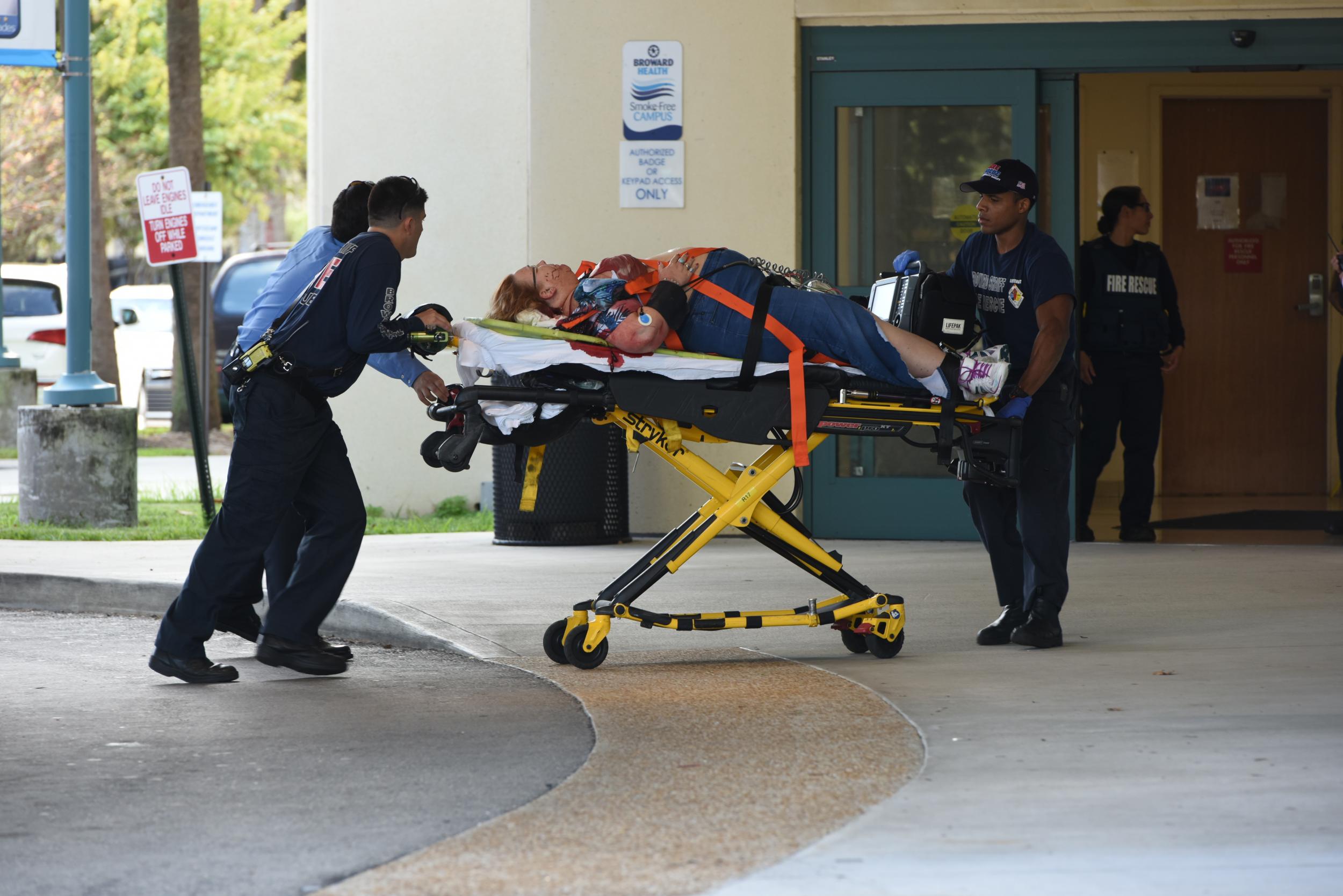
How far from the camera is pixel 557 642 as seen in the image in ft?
21.9

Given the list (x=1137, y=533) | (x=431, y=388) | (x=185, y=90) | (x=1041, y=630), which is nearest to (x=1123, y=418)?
(x=1137, y=533)

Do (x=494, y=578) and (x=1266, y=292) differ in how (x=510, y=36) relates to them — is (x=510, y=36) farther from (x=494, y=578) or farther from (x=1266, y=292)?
(x=1266, y=292)

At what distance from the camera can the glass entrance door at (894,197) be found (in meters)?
10.6

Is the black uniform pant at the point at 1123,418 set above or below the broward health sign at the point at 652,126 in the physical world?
below

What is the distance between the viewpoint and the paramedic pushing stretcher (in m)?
6.39

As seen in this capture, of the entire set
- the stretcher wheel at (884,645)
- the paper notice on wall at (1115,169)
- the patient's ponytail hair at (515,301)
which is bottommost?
the stretcher wheel at (884,645)

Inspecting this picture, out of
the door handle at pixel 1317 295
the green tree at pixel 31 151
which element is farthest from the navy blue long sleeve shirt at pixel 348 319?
the green tree at pixel 31 151

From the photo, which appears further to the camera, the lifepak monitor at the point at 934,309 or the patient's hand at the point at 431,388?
the lifepak monitor at the point at 934,309

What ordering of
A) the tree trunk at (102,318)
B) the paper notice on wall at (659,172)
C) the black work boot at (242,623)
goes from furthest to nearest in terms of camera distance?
the tree trunk at (102,318) < the paper notice on wall at (659,172) < the black work boot at (242,623)

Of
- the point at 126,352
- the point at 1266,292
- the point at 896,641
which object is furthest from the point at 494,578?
the point at 126,352

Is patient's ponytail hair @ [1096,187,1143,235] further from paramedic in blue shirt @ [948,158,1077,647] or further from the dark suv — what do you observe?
the dark suv

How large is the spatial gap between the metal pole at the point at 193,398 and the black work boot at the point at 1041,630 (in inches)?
223

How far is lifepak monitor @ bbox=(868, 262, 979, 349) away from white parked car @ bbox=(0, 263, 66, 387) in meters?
18.9

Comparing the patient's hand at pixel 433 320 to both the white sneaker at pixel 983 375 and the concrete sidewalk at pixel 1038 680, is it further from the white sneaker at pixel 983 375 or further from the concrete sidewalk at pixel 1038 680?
the white sneaker at pixel 983 375
